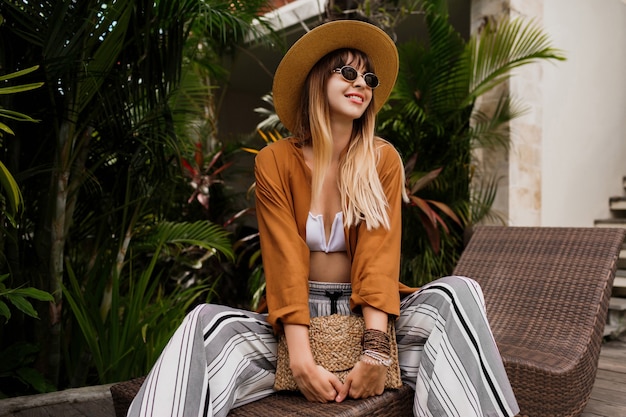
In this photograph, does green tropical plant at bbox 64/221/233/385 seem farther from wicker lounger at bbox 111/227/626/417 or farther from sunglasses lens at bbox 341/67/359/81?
sunglasses lens at bbox 341/67/359/81

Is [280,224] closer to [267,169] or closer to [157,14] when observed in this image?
[267,169]

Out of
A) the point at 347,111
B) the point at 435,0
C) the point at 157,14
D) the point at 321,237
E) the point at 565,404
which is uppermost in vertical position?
the point at 435,0

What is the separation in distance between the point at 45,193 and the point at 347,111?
1.40 meters

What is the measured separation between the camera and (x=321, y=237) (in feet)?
5.64

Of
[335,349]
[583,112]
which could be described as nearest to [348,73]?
[335,349]

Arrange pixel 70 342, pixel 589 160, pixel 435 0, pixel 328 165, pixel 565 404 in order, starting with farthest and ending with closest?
pixel 589 160 → pixel 435 0 → pixel 70 342 → pixel 565 404 → pixel 328 165

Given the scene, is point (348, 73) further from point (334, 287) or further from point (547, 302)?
point (547, 302)

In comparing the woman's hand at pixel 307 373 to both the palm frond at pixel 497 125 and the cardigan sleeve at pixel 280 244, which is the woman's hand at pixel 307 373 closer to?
the cardigan sleeve at pixel 280 244

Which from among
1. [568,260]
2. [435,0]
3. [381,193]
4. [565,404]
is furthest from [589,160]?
[381,193]

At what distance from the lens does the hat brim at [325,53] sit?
1.69 meters

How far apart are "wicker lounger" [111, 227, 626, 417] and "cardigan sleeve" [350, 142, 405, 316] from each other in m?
0.27

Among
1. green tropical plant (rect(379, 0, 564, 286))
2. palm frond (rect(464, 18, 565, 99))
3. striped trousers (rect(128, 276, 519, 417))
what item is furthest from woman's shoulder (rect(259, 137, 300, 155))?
palm frond (rect(464, 18, 565, 99))

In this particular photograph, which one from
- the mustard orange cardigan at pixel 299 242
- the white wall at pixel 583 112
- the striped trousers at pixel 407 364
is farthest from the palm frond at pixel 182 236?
the white wall at pixel 583 112

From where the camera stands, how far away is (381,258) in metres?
1.61
